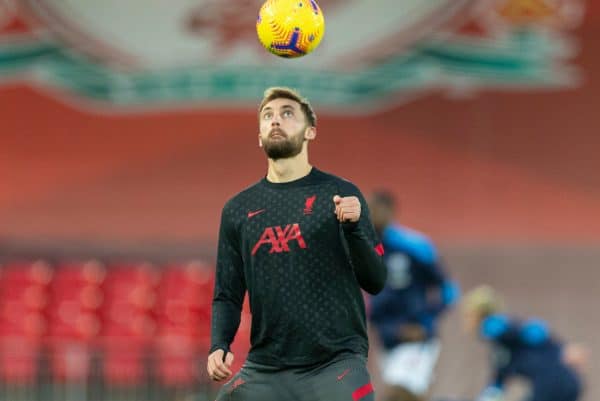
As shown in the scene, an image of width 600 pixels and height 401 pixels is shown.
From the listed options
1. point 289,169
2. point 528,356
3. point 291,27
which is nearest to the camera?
point 289,169

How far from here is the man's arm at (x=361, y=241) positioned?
16.7 ft

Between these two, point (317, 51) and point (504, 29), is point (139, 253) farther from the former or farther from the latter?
point (504, 29)

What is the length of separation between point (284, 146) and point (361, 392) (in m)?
1.07

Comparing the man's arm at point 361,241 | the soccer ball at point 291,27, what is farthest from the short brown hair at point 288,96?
the soccer ball at point 291,27

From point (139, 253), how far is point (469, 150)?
3.91 m

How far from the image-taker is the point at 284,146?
5355 millimetres

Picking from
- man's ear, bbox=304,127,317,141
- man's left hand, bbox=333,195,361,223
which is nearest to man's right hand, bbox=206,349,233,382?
man's left hand, bbox=333,195,361,223

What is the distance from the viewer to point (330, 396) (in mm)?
5168

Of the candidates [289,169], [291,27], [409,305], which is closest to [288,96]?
[289,169]


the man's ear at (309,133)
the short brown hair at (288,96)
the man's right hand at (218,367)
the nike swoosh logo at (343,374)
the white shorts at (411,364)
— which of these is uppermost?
the short brown hair at (288,96)

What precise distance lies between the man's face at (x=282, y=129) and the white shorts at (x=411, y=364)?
492cm

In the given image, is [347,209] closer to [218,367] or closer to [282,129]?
[282,129]

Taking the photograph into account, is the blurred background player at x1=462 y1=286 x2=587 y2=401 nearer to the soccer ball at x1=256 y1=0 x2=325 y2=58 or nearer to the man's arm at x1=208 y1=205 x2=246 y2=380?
the soccer ball at x1=256 y1=0 x2=325 y2=58

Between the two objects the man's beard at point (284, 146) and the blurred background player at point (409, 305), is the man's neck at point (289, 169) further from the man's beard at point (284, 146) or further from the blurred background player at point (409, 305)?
the blurred background player at point (409, 305)
